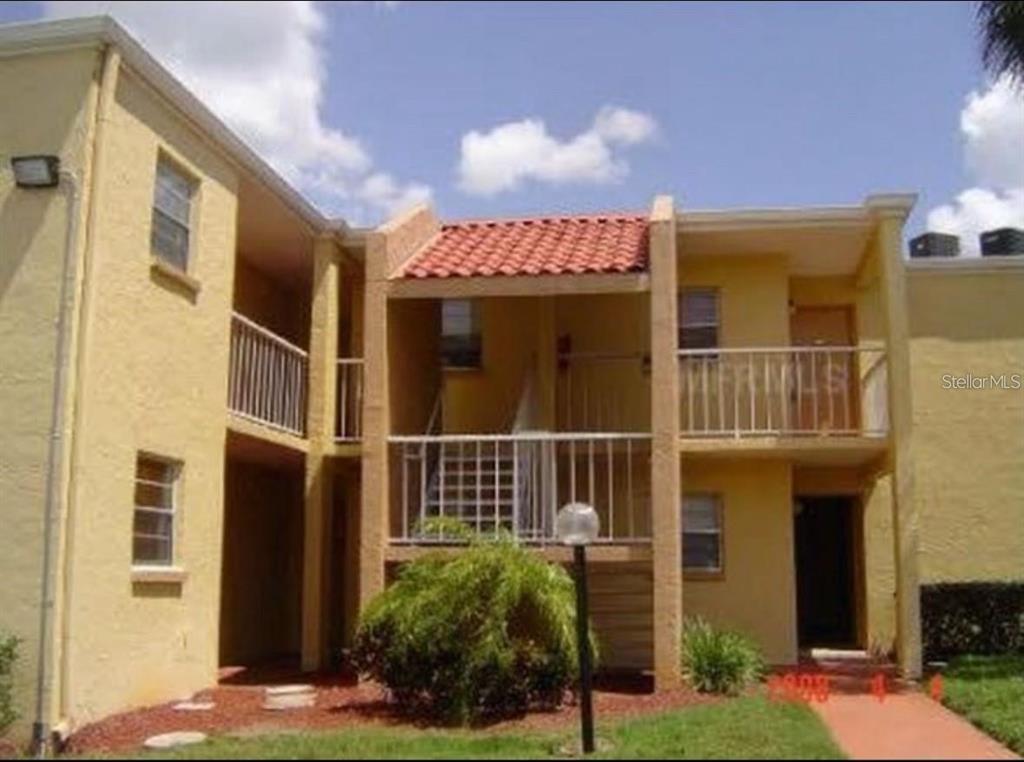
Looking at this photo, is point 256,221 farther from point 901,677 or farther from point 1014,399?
point 1014,399

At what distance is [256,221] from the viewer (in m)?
16.7

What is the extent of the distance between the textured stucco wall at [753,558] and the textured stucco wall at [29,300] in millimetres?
9211

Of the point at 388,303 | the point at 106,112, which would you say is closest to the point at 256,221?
the point at 388,303

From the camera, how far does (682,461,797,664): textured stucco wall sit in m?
17.0

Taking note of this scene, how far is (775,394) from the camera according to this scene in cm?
1752

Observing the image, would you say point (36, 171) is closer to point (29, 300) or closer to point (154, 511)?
point (29, 300)

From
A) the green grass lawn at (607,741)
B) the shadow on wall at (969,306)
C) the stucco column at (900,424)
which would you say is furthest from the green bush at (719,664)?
the shadow on wall at (969,306)

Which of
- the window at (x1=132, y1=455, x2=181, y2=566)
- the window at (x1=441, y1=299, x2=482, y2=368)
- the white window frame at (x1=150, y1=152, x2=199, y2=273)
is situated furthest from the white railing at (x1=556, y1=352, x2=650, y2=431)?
the window at (x1=132, y1=455, x2=181, y2=566)

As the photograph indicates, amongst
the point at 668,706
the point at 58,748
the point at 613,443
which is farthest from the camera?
the point at 613,443

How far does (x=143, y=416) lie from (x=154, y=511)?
3.76 feet

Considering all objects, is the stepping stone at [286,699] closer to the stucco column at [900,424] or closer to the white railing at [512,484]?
the white railing at [512,484]

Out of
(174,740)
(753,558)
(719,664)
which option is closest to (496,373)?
(753,558)

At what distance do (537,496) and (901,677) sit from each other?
16.1 ft

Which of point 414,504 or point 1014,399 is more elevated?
point 1014,399
